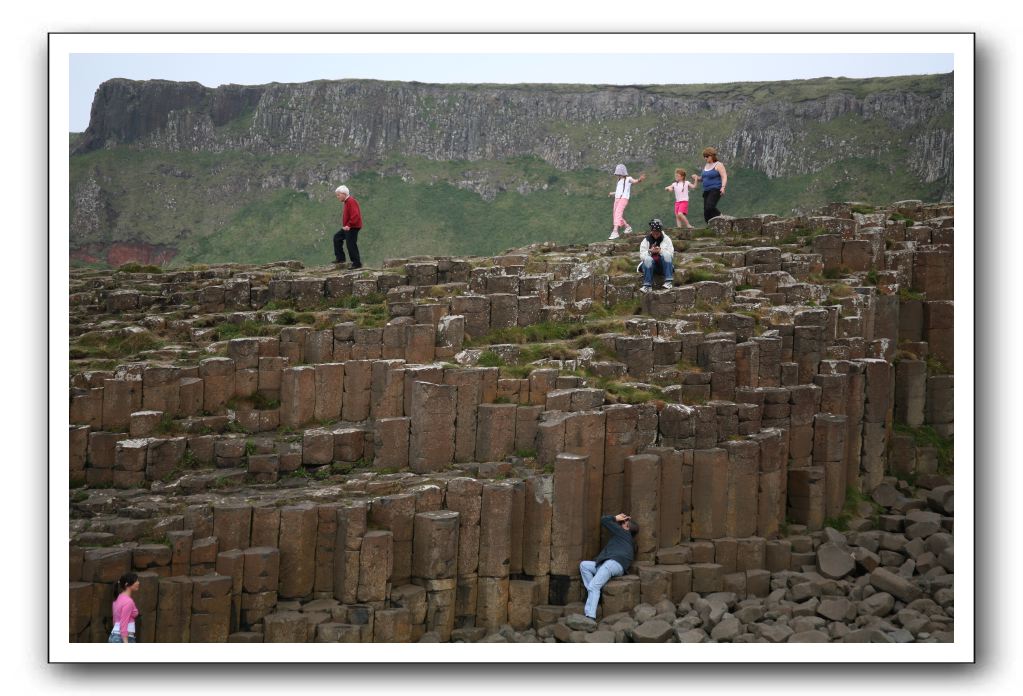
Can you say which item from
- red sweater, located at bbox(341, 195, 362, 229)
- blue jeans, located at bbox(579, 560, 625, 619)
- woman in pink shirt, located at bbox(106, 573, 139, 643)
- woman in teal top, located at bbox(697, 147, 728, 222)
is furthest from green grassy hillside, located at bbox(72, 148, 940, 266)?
woman in pink shirt, located at bbox(106, 573, 139, 643)

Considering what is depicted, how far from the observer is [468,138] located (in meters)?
56.1

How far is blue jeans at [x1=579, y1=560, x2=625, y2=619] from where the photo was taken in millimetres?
22656

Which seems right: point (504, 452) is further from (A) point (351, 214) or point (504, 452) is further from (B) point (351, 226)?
(A) point (351, 214)

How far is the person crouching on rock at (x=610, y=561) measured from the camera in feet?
74.4

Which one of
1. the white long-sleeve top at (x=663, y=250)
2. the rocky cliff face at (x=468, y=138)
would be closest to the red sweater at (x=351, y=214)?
the white long-sleeve top at (x=663, y=250)

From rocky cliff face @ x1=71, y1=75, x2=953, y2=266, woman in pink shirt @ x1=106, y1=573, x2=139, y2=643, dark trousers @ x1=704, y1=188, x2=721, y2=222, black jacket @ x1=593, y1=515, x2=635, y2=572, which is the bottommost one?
woman in pink shirt @ x1=106, y1=573, x2=139, y2=643

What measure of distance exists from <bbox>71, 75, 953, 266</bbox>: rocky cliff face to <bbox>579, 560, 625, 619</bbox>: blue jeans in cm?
2084

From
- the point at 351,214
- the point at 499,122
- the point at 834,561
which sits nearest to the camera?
the point at 834,561

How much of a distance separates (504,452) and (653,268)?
5.70m

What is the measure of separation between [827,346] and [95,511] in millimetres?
13972

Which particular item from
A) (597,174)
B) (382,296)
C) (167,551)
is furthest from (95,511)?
(597,174)

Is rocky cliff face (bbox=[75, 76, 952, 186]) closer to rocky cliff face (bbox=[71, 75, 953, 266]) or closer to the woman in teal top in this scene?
rocky cliff face (bbox=[71, 75, 953, 266])

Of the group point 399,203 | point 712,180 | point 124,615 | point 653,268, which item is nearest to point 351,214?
point 653,268

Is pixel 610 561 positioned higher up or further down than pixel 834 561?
higher up
